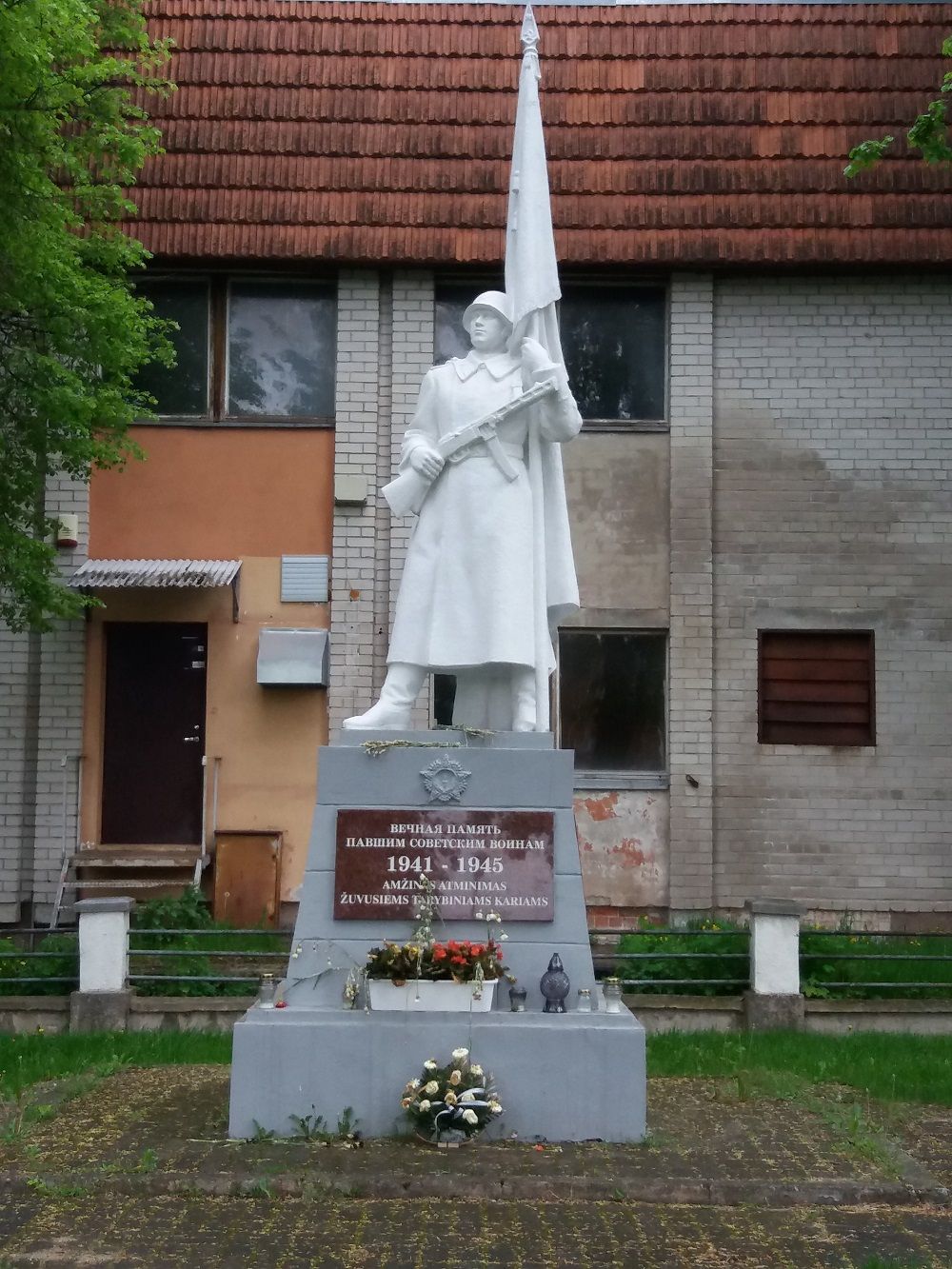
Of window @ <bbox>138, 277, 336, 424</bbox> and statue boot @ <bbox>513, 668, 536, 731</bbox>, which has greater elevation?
window @ <bbox>138, 277, 336, 424</bbox>

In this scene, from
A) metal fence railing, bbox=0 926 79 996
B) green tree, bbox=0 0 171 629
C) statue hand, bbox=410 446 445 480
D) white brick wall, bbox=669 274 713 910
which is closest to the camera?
statue hand, bbox=410 446 445 480

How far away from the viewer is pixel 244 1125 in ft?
20.2

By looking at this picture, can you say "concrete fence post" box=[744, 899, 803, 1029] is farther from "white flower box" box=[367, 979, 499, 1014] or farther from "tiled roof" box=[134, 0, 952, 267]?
"tiled roof" box=[134, 0, 952, 267]

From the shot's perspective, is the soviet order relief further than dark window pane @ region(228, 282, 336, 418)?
No

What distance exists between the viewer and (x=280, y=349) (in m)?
13.4

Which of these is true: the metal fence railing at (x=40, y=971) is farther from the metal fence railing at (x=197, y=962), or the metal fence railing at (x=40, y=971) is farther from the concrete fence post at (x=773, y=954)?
the concrete fence post at (x=773, y=954)

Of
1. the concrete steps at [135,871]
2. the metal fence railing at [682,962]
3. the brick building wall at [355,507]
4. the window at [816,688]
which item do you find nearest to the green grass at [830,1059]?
the metal fence railing at [682,962]

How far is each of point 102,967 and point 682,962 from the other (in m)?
3.71

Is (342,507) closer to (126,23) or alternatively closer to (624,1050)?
(126,23)

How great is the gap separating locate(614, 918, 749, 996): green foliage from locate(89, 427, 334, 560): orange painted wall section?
188 inches

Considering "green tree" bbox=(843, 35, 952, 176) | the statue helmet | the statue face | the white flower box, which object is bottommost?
the white flower box

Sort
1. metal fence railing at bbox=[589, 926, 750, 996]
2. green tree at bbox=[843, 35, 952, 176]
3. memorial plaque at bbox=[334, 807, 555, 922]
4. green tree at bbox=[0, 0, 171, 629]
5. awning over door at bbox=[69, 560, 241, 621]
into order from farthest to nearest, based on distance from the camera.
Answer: awning over door at bbox=[69, 560, 241, 621]
green tree at bbox=[843, 35, 952, 176]
green tree at bbox=[0, 0, 171, 629]
metal fence railing at bbox=[589, 926, 750, 996]
memorial plaque at bbox=[334, 807, 555, 922]

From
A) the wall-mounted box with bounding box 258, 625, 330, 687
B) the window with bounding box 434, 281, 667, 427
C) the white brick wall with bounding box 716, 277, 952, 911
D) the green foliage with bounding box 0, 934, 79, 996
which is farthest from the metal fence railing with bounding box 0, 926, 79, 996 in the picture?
the window with bounding box 434, 281, 667, 427

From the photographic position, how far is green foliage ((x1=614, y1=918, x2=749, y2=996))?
9617 millimetres
